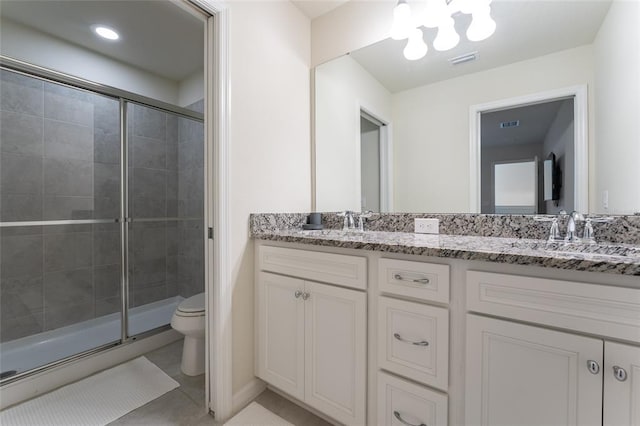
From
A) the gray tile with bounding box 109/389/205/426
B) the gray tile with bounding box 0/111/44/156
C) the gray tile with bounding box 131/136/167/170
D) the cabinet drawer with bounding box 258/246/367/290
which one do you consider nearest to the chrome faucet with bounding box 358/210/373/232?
the cabinet drawer with bounding box 258/246/367/290

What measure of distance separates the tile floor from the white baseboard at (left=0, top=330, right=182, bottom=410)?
0.48 meters

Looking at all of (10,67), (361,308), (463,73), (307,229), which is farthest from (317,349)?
(10,67)

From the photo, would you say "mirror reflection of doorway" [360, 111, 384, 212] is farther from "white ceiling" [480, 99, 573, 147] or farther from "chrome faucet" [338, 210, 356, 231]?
"white ceiling" [480, 99, 573, 147]

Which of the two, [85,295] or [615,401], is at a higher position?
[615,401]

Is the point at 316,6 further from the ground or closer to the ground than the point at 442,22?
further from the ground

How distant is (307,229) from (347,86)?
1001mm

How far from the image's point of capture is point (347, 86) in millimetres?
1806

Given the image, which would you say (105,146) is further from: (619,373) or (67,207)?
(619,373)

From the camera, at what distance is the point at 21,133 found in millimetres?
1946

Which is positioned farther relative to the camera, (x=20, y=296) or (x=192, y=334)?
(x=20, y=296)

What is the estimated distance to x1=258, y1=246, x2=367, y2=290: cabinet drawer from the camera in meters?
1.09

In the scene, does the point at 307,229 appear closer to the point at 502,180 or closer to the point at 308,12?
the point at 502,180

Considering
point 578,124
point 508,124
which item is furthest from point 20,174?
point 578,124

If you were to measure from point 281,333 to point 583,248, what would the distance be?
128 cm
